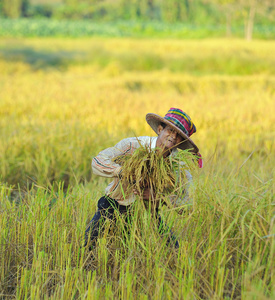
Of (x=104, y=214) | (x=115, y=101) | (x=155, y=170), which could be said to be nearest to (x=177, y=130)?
(x=155, y=170)

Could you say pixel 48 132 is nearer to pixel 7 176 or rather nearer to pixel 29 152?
pixel 29 152

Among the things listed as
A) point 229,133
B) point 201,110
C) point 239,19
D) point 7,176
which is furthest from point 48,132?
point 239,19

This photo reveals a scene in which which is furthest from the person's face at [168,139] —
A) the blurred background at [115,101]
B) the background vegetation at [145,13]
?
the background vegetation at [145,13]

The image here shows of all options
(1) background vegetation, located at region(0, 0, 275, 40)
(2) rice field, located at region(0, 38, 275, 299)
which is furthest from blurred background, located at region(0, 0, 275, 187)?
(1) background vegetation, located at region(0, 0, 275, 40)

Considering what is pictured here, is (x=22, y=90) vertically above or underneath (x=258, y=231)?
underneath

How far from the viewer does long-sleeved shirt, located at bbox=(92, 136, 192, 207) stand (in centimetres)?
192

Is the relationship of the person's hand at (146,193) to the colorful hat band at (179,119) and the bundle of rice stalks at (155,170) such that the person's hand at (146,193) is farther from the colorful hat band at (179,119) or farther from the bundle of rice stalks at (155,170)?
the colorful hat band at (179,119)

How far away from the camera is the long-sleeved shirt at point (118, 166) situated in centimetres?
192

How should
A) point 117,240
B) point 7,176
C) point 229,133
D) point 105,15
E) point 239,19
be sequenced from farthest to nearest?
1. point 105,15
2. point 239,19
3. point 229,133
4. point 7,176
5. point 117,240

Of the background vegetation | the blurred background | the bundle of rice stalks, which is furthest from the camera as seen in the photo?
the background vegetation

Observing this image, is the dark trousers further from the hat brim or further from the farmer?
the hat brim

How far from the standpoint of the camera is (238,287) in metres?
1.77

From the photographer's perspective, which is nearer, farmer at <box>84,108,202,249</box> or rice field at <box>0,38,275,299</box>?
rice field at <box>0,38,275,299</box>

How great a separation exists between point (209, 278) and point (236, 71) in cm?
1397
